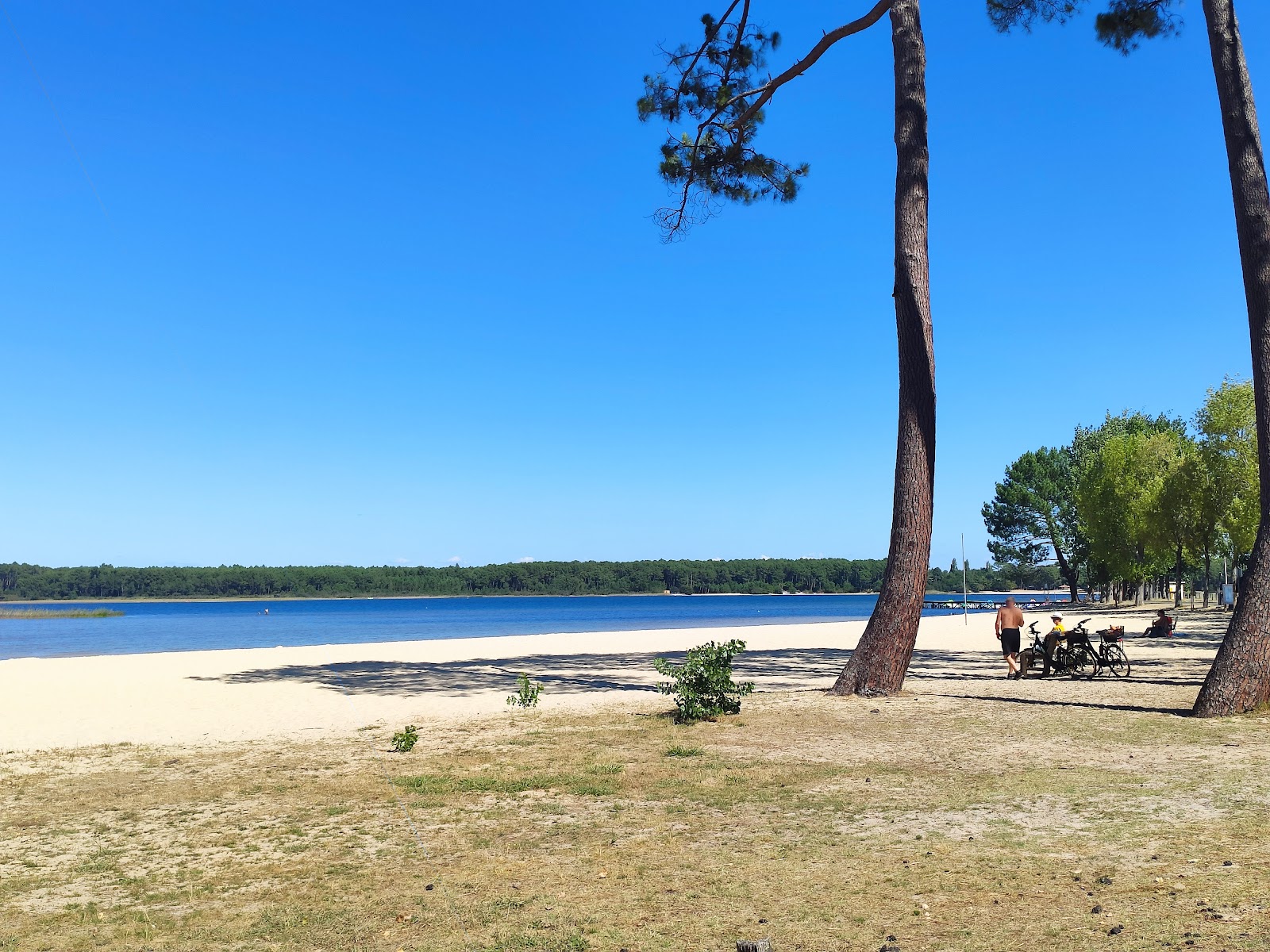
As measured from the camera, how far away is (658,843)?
20.0 feet

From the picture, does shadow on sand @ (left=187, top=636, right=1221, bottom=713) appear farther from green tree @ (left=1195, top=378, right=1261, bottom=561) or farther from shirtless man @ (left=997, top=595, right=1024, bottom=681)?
green tree @ (left=1195, top=378, right=1261, bottom=561)

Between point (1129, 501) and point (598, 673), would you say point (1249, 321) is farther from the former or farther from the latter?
point (1129, 501)

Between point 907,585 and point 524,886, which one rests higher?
point 907,585

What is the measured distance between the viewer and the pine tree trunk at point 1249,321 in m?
10.9

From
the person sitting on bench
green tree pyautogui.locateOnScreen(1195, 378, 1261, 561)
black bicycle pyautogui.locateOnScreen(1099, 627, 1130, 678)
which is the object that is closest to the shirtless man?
black bicycle pyautogui.locateOnScreen(1099, 627, 1130, 678)

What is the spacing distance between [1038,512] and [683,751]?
73340mm

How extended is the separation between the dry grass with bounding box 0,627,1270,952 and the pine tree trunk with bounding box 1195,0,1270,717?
85 centimetres

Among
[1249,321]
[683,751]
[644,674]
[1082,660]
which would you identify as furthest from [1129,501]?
[683,751]

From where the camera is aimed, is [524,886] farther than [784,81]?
No

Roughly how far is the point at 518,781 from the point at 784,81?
11.6 meters

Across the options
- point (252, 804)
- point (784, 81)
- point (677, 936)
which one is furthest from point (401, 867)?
point (784, 81)

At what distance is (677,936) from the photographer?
434cm

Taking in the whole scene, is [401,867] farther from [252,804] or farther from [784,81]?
[784,81]

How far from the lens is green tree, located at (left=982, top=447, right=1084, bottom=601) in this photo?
7369 centimetres
